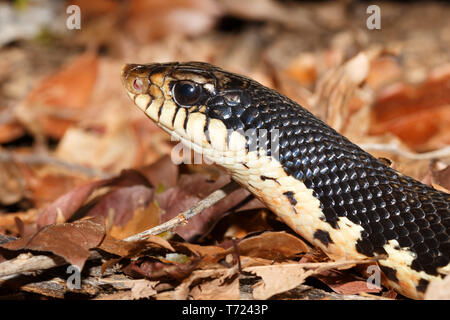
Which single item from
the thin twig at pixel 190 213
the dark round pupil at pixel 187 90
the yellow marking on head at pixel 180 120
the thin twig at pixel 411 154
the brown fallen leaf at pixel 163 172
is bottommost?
the thin twig at pixel 190 213

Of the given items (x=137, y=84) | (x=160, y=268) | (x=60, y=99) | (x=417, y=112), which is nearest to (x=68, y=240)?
(x=160, y=268)

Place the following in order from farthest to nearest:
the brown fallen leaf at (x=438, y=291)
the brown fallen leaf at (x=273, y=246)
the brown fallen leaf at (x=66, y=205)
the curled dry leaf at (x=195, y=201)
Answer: the brown fallen leaf at (x=66, y=205)
the curled dry leaf at (x=195, y=201)
the brown fallen leaf at (x=273, y=246)
the brown fallen leaf at (x=438, y=291)

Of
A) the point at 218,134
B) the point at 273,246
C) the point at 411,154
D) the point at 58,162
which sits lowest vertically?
the point at 273,246

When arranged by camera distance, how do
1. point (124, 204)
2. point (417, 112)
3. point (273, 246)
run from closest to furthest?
1. point (273, 246)
2. point (124, 204)
3. point (417, 112)

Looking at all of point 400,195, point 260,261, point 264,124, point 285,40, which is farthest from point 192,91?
point 285,40

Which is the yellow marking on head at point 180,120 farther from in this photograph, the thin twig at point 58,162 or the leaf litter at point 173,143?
the thin twig at point 58,162

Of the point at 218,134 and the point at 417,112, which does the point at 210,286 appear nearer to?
the point at 218,134

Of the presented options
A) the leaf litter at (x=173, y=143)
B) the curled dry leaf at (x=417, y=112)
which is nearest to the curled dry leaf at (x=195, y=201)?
the leaf litter at (x=173, y=143)

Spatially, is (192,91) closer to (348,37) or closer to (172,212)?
(172,212)
